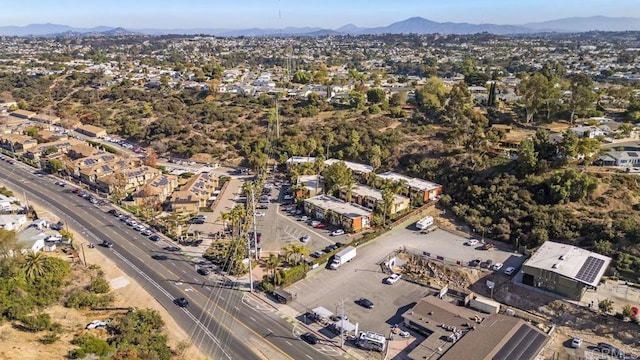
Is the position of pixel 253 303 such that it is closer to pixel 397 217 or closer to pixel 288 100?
pixel 397 217

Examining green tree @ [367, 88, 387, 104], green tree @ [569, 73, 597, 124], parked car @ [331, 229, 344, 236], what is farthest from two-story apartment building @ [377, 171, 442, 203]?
green tree @ [367, 88, 387, 104]

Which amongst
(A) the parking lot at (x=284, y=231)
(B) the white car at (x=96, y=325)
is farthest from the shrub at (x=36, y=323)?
(A) the parking lot at (x=284, y=231)

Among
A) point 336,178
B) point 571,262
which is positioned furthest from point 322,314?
point 336,178

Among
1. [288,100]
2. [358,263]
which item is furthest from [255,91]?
[358,263]

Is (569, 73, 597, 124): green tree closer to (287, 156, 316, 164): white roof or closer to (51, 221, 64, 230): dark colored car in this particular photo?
(287, 156, 316, 164): white roof

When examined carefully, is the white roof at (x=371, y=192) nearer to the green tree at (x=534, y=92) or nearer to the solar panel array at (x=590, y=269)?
the solar panel array at (x=590, y=269)

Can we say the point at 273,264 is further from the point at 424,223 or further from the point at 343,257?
the point at 424,223
